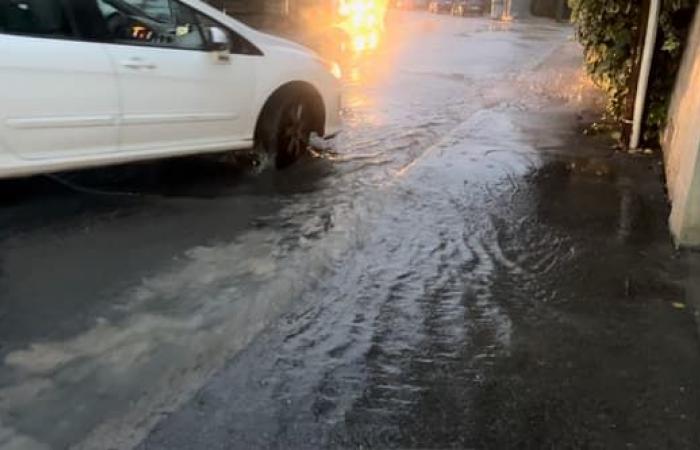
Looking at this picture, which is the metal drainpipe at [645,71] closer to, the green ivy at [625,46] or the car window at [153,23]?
the green ivy at [625,46]

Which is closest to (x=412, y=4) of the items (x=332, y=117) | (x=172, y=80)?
(x=332, y=117)

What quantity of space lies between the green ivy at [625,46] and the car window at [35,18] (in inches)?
225

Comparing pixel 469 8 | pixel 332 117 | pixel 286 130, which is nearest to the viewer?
pixel 286 130

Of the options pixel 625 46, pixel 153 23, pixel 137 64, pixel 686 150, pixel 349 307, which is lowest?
pixel 349 307

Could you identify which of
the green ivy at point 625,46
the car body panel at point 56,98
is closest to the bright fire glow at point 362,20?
the green ivy at point 625,46

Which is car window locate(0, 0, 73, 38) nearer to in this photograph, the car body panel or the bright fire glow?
the car body panel

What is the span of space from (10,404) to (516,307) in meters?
2.70

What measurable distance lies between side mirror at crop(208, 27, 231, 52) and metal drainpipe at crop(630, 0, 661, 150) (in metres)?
4.30

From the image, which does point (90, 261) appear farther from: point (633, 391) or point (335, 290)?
point (633, 391)

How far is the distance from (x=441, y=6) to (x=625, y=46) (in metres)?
31.9

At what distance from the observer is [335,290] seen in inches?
193

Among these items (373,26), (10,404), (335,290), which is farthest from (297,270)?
(373,26)

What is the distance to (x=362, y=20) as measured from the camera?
2428 centimetres

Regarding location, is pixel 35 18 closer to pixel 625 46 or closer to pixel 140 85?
pixel 140 85
